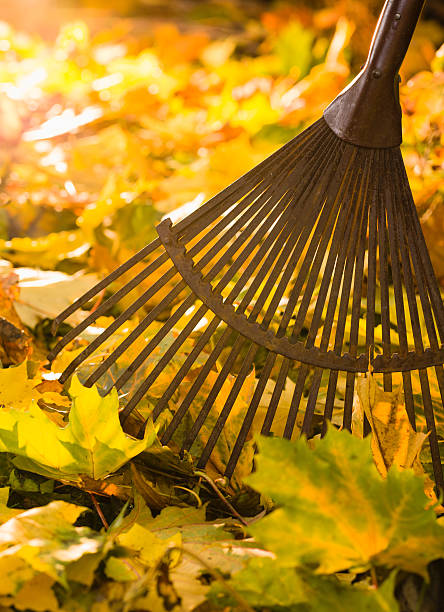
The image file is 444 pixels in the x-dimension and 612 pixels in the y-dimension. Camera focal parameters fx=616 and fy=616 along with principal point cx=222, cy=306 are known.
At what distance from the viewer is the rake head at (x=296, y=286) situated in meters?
0.66

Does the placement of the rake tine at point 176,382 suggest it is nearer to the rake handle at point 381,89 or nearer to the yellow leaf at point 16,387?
the yellow leaf at point 16,387

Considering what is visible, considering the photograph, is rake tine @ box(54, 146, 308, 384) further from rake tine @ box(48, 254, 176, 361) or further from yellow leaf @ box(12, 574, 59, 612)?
yellow leaf @ box(12, 574, 59, 612)

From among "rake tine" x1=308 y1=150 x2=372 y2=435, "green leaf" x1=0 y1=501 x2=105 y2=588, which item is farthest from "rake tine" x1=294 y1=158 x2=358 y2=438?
"green leaf" x1=0 y1=501 x2=105 y2=588

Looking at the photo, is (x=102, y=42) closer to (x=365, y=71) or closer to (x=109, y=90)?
(x=109, y=90)

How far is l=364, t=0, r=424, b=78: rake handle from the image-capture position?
2.16ft

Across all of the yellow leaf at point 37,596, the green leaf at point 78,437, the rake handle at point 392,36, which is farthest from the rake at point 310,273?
the yellow leaf at point 37,596

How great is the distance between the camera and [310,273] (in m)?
0.67

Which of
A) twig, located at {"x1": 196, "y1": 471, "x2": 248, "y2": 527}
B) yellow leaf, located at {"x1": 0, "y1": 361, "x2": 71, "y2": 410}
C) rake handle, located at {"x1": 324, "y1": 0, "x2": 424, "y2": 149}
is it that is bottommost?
twig, located at {"x1": 196, "y1": 471, "x2": 248, "y2": 527}

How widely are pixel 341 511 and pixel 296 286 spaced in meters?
0.28

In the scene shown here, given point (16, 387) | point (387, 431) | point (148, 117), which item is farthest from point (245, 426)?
point (148, 117)

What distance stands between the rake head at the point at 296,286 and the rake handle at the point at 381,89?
0.02 m

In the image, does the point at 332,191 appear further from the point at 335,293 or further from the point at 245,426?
the point at 245,426

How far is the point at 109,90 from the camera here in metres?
2.01

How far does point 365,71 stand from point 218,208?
22 centimetres
